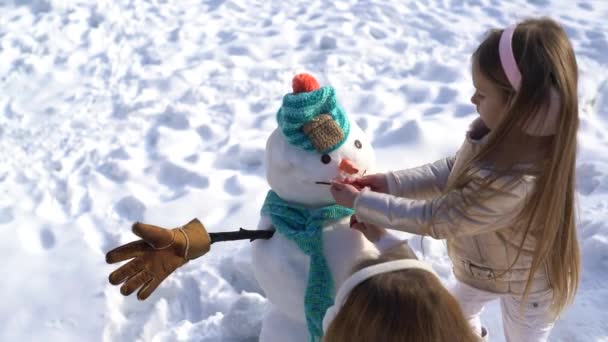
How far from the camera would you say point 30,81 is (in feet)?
11.3

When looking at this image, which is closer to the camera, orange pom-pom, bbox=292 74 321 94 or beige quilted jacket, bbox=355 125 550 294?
beige quilted jacket, bbox=355 125 550 294

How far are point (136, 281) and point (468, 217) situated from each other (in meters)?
0.73

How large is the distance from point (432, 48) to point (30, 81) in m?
2.29

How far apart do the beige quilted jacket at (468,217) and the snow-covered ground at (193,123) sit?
0.47 meters

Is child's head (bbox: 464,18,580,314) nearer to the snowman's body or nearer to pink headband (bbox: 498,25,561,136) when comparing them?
pink headband (bbox: 498,25,561,136)

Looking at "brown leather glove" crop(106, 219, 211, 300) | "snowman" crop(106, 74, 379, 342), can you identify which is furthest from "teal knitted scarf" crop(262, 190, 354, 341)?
"brown leather glove" crop(106, 219, 211, 300)

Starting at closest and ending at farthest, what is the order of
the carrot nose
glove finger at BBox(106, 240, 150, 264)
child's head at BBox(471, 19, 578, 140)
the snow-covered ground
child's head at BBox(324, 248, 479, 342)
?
child's head at BBox(324, 248, 479, 342), child's head at BBox(471, 19, 578, 140), glove finger at BBox(106, 240, 150, 264), the carrot nose, the snow-covered ground

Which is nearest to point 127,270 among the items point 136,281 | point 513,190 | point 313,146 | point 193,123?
point 136,281

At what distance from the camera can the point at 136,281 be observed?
1.34 m

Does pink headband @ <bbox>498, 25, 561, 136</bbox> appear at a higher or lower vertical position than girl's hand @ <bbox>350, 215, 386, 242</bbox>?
higher

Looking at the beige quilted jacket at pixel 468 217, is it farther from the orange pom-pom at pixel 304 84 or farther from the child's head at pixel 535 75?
the orange pom-pom at pixel 304 84

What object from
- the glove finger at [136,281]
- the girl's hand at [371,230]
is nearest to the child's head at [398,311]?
the girl's hand at [371,230]

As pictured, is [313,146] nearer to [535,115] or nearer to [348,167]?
[348,167]

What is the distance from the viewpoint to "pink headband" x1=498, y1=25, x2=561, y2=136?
46.7 inches
